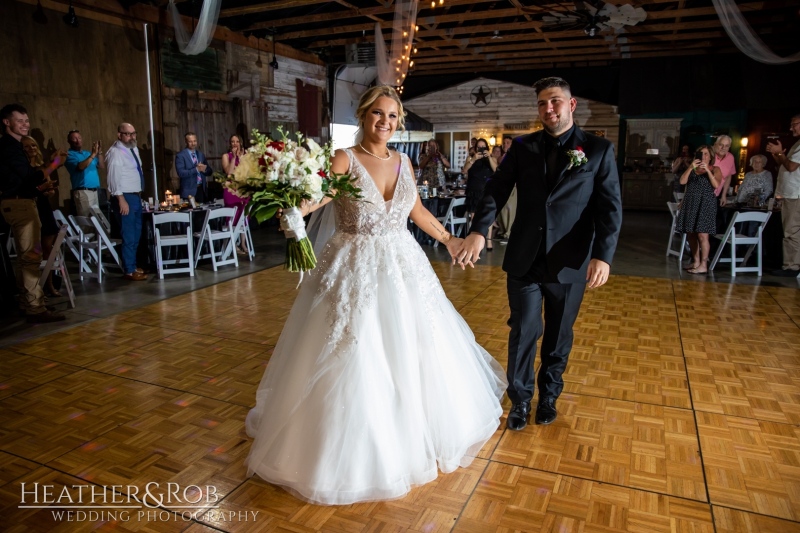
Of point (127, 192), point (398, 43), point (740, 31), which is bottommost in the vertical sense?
point (127, 192)

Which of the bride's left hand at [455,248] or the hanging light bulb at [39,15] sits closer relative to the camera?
the bride's left hand at [455,248]

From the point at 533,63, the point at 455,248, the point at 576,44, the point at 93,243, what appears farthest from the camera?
the point at 533,63

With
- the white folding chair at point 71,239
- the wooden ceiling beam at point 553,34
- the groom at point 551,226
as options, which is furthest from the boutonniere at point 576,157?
the wooden ceiling beam at point 553,34

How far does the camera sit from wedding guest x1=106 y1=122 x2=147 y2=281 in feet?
20.7

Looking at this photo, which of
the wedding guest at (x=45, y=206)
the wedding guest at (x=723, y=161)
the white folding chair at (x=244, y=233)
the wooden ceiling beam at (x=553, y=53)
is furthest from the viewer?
the wooden ceiling beam at (x=553, y=53)

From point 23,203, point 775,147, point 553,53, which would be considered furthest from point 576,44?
point 23,203

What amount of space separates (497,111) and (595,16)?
744cm

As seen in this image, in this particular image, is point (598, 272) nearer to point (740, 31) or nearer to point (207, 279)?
point (207, 279)

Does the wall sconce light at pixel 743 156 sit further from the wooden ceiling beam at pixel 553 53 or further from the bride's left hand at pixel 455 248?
the bride's left hand at pixel 455 248

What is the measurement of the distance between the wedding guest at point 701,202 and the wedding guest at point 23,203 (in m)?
7.02

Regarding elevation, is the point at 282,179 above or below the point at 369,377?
above

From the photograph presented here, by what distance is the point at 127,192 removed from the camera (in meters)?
6.40

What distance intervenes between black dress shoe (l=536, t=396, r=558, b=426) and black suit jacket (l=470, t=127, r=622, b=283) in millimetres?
718

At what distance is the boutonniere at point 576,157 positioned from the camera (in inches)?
101
